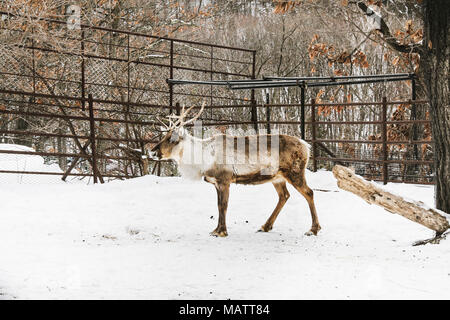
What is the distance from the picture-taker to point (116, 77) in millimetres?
14398

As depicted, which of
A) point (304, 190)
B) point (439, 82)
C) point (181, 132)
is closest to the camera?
point (439, 82)

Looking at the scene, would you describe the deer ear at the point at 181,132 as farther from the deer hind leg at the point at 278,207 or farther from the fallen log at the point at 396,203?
the fallen log at the point at 396,203

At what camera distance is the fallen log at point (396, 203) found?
254 inches

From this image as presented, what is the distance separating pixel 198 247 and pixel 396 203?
241cm

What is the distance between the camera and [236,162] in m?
7.63

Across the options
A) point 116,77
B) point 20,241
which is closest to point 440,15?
point 20,241

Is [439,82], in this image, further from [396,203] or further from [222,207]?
[222,207]

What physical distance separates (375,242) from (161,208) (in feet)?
11.8

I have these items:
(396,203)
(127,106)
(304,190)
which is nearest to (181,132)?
(304,190)

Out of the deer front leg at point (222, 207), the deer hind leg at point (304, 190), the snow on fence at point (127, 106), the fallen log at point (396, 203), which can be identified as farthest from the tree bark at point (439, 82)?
the snow on fence at point (127, 106)

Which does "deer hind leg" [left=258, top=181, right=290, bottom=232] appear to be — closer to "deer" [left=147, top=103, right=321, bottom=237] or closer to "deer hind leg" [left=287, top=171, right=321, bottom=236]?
"deer" [left=147, top=103, right=321, bottom=237]

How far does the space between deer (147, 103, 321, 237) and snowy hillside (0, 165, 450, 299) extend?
64 centimetres

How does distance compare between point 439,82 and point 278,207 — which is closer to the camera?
point 439,82
